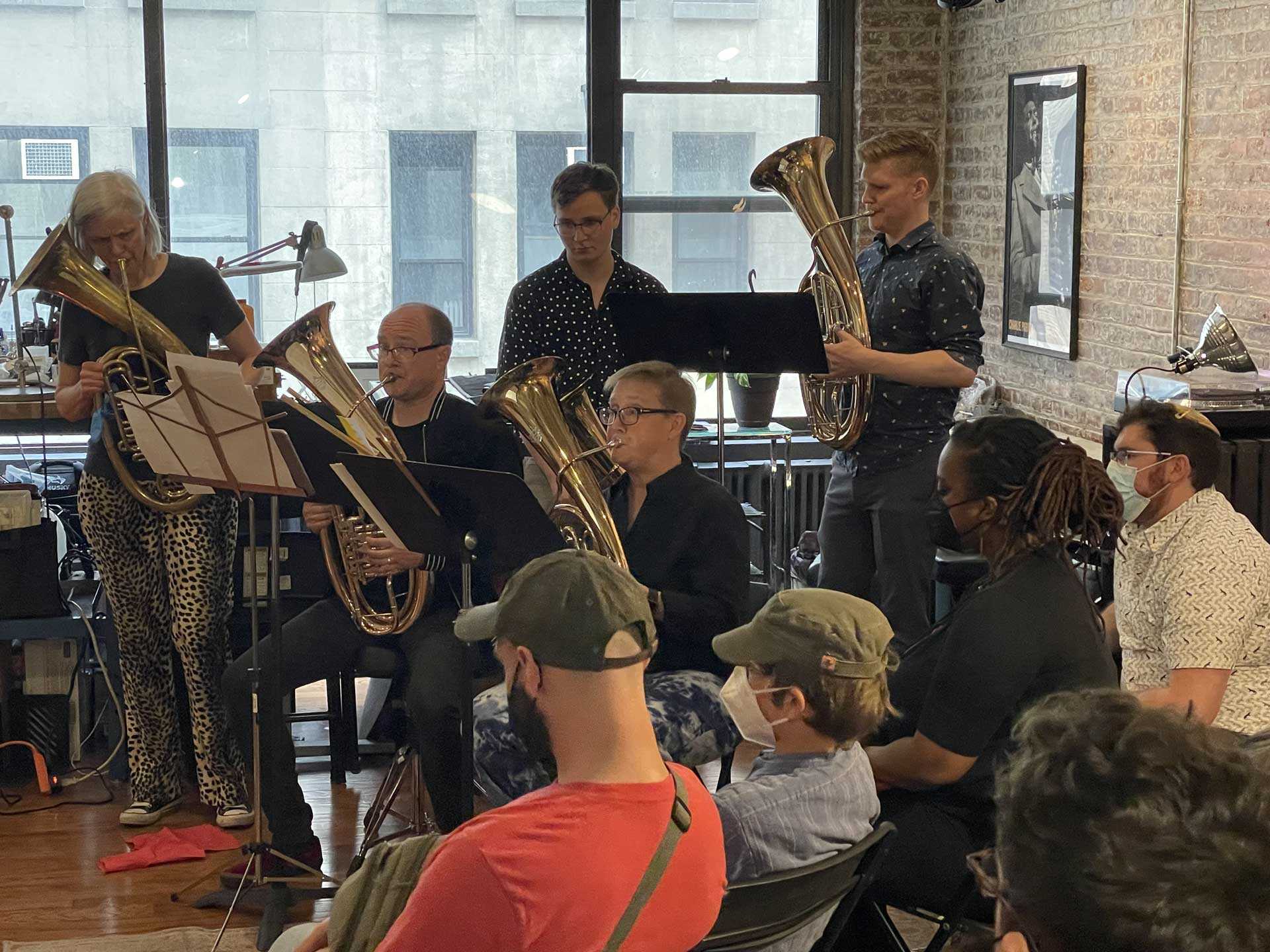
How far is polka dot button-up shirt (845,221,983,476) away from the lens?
3488 millimetres

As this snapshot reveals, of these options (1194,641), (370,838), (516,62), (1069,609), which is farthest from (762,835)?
(516,62)

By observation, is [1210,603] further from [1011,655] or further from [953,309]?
[953,309]

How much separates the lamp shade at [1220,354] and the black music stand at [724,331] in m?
1.23

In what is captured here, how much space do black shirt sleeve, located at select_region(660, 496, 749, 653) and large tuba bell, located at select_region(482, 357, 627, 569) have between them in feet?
0.55

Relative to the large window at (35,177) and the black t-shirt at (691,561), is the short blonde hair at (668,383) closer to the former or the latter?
the black t-shirt at (691,561)

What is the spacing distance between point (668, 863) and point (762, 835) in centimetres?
29

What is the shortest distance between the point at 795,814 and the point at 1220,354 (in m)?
2.53

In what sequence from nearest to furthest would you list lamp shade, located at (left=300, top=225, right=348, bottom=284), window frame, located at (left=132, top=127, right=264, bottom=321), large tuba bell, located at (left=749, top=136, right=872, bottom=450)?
large tuba bell, located at (left=749, top=136, right=872, bottom=450), lamp shade, located at (left=300, top=225, right=348, bottom=284), window frame, located at (left=132, top=127, right=264, bottom=321)

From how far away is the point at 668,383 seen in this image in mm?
3062

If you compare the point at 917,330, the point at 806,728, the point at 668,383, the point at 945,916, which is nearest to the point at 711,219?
the point at 917,330

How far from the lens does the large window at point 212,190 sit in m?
6.04

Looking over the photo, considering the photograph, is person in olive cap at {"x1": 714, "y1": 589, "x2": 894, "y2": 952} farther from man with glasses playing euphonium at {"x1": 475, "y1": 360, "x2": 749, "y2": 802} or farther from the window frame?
the window frame

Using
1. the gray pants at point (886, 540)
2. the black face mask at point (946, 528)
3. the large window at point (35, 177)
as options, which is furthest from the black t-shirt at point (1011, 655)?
the large window at point (35, 177)

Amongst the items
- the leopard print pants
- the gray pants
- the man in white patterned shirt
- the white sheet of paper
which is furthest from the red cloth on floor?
the man in white patterned shirt
